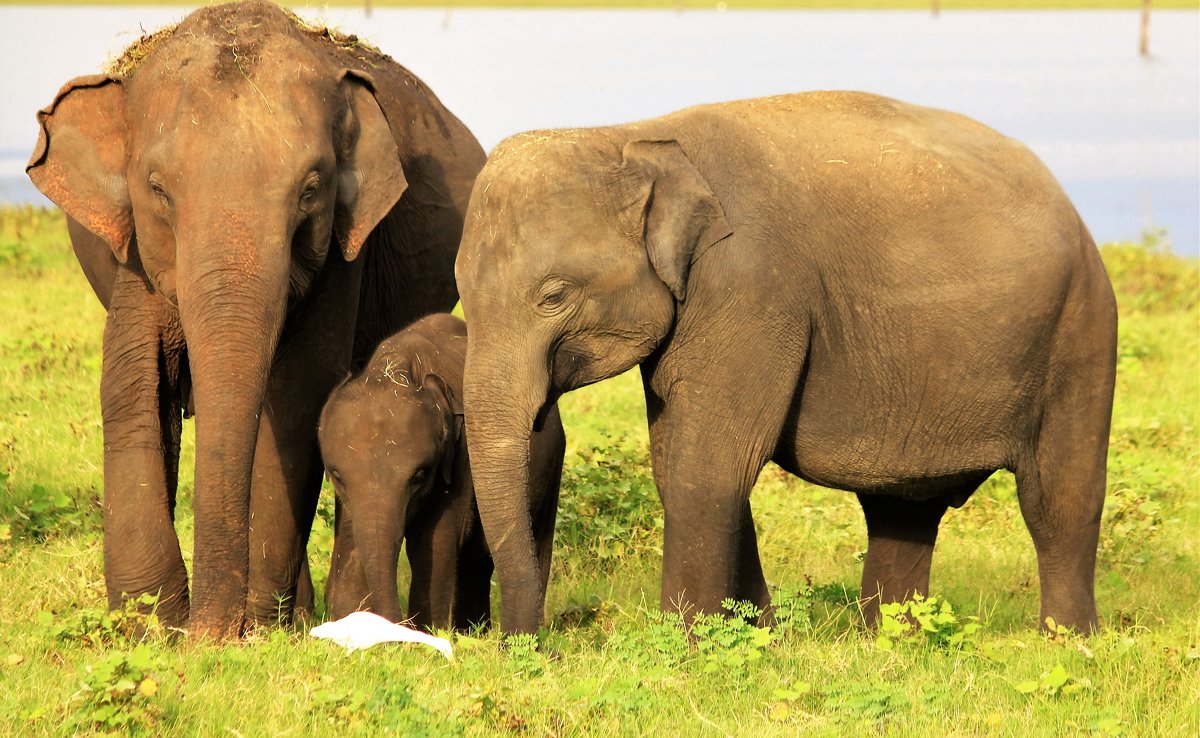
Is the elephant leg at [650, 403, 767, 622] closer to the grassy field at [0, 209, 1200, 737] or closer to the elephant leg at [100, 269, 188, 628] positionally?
the grassy field at [0, 209, 1200, 737]

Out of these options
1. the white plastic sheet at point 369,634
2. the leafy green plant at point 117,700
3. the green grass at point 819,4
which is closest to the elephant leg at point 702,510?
the white plastic sheet at point 369,634

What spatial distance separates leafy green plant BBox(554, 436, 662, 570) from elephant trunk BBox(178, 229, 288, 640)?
2.40 metres

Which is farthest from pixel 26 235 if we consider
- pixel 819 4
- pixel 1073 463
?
pixel 819 4

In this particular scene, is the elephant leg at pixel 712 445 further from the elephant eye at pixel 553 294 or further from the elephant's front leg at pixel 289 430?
the elephant's front leg at pixel 289 430

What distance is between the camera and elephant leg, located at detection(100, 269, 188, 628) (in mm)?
6062

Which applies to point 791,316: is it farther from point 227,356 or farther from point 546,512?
point 227,356

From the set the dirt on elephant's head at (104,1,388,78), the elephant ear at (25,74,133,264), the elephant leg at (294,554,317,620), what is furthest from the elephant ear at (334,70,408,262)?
the elephant leg at (294,554,317,620)

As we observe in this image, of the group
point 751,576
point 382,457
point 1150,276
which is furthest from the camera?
point 1150,276

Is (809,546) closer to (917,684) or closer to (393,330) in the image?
(393,330)

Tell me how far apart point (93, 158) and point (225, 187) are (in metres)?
0.67

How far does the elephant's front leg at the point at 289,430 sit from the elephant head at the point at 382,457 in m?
0.16

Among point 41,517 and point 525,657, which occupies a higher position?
point 525,657

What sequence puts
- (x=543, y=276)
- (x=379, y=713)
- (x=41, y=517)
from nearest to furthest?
(x=379, y=713)
(x=543, y=276)
(x=41, y=517)

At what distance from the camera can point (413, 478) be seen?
20.0 feet
